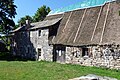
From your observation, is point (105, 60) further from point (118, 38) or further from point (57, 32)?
point (57, 32)

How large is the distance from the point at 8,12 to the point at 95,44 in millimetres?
24463

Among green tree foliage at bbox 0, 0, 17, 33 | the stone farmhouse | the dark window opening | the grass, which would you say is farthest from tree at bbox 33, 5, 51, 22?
the grass

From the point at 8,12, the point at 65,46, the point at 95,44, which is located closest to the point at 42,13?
the point at 8,12

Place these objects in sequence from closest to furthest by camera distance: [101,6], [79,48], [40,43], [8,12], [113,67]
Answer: [113,67], [79,48], [101,6], [40,43], [8,12]

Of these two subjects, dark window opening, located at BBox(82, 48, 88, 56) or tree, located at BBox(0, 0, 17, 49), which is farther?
tree, located at BBox(0, 0, 17, 49)

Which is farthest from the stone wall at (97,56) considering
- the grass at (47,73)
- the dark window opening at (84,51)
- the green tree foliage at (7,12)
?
the green tree foliage at (7,12)

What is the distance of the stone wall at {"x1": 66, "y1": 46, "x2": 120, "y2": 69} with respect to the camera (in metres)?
21.0

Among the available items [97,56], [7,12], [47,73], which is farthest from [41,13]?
[47,73]

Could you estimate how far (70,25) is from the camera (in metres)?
28.8

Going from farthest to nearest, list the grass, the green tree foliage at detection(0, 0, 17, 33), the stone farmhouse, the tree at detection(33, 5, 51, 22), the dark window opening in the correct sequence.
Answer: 1. the tree at detection(33, 5, 51, 22)
2. the green tree foliage at detection(0, 0, 17, 33)
3. the dark window opening
4. the stone farmhouse
5. the grass

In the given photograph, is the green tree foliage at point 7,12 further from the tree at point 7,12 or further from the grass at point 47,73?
the grass at point 47,73

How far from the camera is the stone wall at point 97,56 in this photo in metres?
21.0

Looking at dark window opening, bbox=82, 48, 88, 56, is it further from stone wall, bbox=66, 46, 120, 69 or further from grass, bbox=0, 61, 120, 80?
grass, bbox=0, 61, 120, 80

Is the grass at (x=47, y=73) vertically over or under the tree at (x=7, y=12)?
under
